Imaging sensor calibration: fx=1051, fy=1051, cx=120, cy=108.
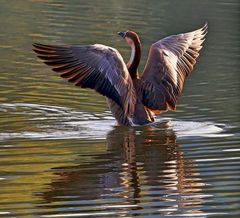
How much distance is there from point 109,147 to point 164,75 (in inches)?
85.8

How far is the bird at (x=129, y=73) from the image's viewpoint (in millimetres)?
13000

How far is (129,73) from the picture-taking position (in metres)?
13.9

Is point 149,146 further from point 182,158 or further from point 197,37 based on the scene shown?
point 197,37

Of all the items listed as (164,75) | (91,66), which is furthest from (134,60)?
(91,66)

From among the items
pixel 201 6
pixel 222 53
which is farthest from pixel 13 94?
pixel 201 6

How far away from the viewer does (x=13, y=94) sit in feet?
50.6

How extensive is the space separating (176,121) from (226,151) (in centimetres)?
205

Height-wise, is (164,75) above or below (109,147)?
above

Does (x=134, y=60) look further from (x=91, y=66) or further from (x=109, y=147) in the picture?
(x=109, y=147)

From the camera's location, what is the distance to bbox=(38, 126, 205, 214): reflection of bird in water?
31.7 feet

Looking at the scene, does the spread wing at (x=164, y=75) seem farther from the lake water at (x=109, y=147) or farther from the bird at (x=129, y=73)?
the lake water at (x=109, y=147)

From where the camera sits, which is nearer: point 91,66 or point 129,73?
point 91,66

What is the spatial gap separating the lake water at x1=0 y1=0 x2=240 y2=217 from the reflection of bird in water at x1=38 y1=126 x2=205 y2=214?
1 cm

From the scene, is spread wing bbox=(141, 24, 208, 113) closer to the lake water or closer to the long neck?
the long neck
